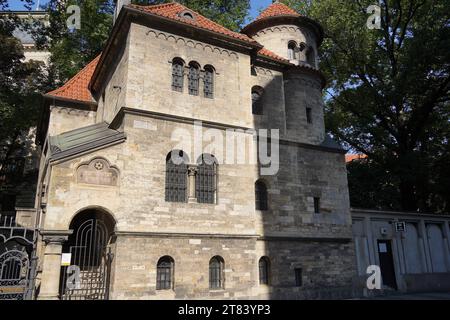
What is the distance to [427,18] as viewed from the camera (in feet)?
76.4

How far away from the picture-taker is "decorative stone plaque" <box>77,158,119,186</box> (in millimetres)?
12031

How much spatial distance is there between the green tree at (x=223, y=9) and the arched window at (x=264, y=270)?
17.2 metres

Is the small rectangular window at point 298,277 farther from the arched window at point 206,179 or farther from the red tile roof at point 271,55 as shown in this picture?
the red tile roof at point 271,55

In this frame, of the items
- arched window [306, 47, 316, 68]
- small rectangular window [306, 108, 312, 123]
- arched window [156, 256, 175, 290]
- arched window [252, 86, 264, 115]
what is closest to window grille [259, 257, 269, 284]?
arched window [156, 256, 175, 290]

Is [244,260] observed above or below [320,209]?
below

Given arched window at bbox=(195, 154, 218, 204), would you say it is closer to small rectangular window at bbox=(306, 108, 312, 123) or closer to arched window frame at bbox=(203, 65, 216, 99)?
arched window frame at bbox=(203, 65, 216, 99)

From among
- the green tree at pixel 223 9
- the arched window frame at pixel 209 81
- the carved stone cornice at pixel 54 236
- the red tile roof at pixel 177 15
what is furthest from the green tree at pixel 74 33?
the carved stone cornice at pixel 54 236

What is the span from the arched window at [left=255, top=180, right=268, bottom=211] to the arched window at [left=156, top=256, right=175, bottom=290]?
4.56 m

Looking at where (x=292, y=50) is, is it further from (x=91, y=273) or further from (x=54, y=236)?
(x=54, y=236)

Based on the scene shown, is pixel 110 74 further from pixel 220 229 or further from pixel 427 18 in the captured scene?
pixel 427 18

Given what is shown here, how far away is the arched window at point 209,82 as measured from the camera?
1487 cm

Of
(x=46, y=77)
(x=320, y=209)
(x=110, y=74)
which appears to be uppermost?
(x=46, y=77)
